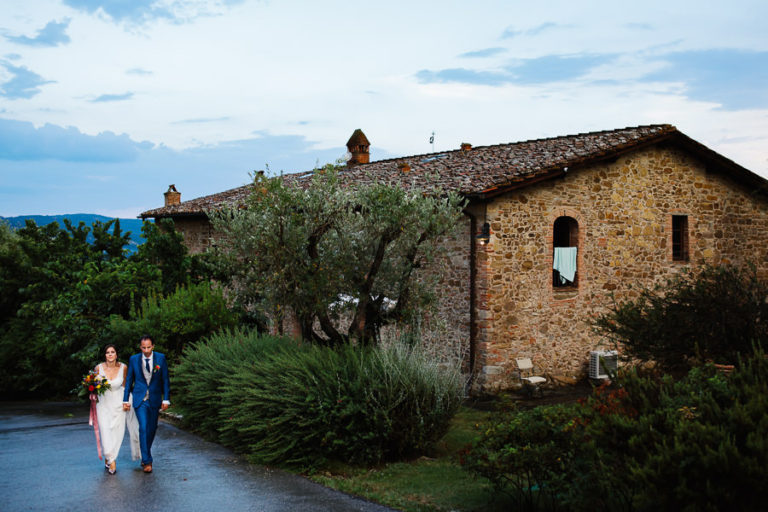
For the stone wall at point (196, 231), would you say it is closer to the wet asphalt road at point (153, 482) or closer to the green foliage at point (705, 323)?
the wet asphalt road at point (153, 482)

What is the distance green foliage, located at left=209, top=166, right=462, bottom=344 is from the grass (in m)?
2.57

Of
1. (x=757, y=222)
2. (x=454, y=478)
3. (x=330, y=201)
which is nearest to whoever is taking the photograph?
(x=454, y=478)

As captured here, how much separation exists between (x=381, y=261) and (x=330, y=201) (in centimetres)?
129

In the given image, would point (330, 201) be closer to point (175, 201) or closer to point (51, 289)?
point (51, 289)

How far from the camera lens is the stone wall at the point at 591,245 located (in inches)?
559

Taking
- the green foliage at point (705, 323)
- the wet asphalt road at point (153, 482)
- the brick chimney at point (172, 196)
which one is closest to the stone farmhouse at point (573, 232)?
the green foliage at point (705, 323)

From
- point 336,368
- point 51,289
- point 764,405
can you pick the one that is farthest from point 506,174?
point 51,289

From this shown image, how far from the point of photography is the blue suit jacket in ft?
27.9

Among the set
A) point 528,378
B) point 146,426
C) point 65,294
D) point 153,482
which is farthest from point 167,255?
point 153,482

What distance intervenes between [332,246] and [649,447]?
6.54 m

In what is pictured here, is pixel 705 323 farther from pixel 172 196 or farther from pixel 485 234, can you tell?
pixel 172 196

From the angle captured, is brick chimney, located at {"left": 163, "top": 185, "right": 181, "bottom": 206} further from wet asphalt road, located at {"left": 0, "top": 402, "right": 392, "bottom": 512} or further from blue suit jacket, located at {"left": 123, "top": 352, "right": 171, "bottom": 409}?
blue suit jacket, located at {"left": 123, "top": 352, "right": 171, "bottom": 409}

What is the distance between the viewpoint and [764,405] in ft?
16.5

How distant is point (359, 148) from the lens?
92.9 feet
